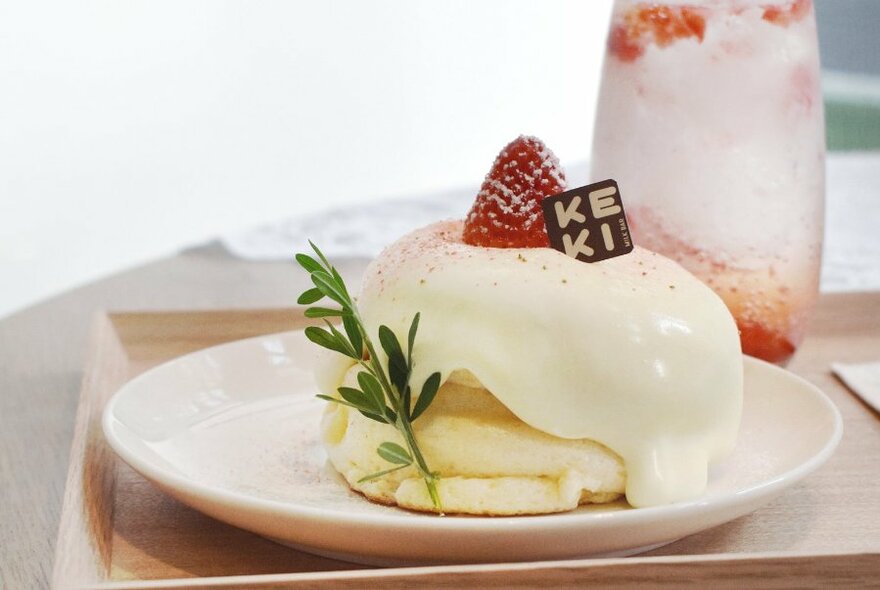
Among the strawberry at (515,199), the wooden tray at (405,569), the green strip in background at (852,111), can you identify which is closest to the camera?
the wooden tray at (405,569)

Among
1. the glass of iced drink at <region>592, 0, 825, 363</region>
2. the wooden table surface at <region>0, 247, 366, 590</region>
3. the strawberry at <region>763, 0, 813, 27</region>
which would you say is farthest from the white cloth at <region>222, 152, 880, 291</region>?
the strawberry at <region>763, 0, 813, 27</region>

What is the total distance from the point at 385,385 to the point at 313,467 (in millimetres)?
165

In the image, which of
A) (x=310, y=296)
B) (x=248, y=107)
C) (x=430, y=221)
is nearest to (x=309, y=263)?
(x=310, y=296)

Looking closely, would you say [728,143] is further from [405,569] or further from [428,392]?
[405,569]

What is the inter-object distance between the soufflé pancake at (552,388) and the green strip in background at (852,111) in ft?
11.6

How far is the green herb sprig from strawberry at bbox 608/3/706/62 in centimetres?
56

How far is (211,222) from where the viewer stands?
16.3ft

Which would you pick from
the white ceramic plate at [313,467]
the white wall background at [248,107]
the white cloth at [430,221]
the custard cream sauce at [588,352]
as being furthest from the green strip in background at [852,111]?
the custard cream sauce at [588,352]

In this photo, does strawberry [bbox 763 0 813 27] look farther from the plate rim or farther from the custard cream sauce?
the plate rim

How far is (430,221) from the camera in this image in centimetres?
244

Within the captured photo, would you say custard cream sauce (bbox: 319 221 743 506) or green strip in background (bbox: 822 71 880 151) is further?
green strip in background (bbox: 822 71 880 151)

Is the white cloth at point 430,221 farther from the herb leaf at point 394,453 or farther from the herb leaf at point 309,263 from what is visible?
the herb leaf at point 394,453

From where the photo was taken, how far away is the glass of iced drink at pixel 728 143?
1.34 m

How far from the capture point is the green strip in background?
175 inches
